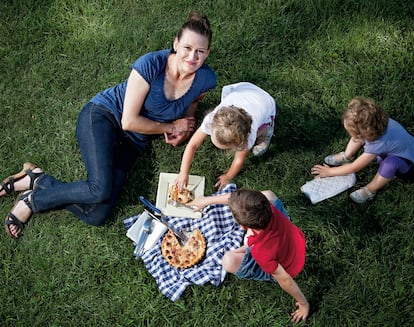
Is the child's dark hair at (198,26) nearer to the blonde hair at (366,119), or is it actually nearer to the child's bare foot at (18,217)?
the blonde hair at (366,119)

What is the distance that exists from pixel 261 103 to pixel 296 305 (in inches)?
59.5

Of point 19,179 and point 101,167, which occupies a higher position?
point 101,167

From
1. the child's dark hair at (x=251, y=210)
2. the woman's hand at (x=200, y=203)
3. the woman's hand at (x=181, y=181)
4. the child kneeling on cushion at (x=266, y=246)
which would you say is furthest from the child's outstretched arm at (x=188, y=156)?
the child's dark hair at (x=251, y=210)

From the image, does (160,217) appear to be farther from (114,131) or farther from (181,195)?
(114,131)

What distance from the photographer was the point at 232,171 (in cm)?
389

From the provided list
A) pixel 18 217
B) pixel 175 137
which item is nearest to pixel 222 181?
pixel 175 137

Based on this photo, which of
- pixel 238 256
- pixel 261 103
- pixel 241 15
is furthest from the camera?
pixel 241 15

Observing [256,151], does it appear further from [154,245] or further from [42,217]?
[42,217]

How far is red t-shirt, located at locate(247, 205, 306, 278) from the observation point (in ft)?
9.57

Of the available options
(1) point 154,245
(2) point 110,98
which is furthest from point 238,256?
(2) point 110,98

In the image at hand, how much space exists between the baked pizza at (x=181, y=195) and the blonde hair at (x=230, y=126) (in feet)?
2.43

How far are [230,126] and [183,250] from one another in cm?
110

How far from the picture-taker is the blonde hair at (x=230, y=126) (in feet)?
10.4

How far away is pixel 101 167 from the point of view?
3.71 meters
